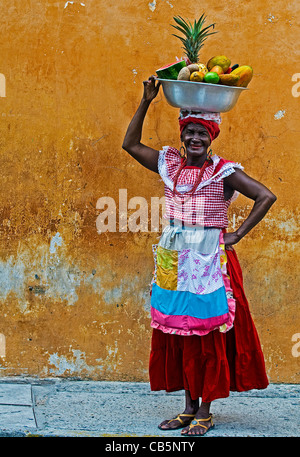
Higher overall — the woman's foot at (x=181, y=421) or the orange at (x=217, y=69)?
the orange at (x=217, y=69)

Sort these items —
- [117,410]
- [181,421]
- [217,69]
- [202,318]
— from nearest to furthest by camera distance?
[217,69] < [202,318] < [181,421] < [117,410]

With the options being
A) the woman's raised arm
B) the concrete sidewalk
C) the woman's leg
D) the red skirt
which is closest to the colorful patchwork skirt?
the red skirt

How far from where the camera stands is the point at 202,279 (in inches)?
149

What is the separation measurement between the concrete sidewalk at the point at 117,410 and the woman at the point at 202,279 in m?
0.26

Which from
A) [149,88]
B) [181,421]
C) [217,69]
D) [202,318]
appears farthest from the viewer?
[181,421]

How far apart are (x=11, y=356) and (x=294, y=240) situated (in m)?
2.20

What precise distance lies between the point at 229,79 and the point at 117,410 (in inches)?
86.8

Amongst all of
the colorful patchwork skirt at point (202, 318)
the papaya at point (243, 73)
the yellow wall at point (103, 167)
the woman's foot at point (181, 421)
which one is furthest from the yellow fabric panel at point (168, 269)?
the papaya at point (243, 73)

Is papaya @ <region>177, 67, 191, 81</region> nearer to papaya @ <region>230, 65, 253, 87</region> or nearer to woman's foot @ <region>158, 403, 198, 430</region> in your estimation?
papaya @ <region>230, 65, 253, 87</region>

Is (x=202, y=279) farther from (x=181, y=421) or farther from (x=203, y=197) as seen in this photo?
(x=181, y=421)

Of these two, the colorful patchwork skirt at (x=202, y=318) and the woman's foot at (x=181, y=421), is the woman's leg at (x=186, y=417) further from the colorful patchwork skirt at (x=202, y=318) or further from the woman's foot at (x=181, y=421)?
the colorful patchwork skirt at (x=202, y=318)

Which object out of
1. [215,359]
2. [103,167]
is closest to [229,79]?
[103,167]

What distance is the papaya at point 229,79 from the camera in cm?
360

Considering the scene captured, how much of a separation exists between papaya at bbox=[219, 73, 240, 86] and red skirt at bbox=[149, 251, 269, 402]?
3.20ft
